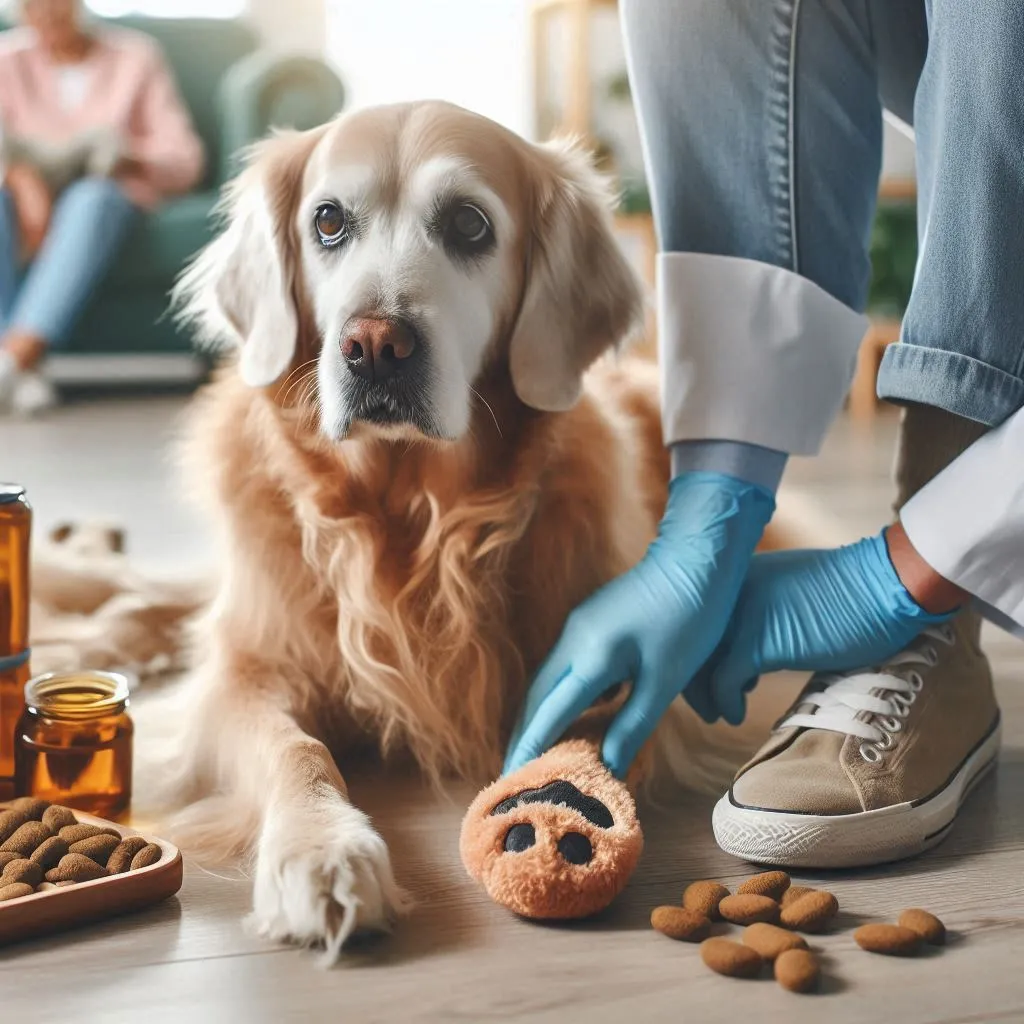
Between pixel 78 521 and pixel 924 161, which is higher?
pixel 924 161

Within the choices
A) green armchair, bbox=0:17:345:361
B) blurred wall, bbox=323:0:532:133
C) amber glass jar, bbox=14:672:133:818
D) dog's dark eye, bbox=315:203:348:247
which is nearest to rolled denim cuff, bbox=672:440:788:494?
dog's dark eye, bbox=315:203:348:247

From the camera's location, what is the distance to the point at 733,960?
105cm

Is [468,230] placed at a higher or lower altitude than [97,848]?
higher

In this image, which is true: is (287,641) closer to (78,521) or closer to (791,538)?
(791,538)

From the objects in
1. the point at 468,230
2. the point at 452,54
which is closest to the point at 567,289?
the point at 468,230

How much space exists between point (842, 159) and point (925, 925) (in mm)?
875

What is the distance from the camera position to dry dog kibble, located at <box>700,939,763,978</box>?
1047 millimetres

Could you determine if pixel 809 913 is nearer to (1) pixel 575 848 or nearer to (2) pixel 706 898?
(2) pixel 706 898

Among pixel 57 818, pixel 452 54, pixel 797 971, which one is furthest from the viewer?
pixel 452 54

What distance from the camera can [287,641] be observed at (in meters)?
1.53

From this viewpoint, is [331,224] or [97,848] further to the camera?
[331,224]

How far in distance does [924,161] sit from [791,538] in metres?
0.85

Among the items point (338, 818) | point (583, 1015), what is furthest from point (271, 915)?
point (583, 1015)

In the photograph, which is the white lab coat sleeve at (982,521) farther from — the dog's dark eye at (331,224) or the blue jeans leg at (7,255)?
the blue jeans leg at (7,255)
